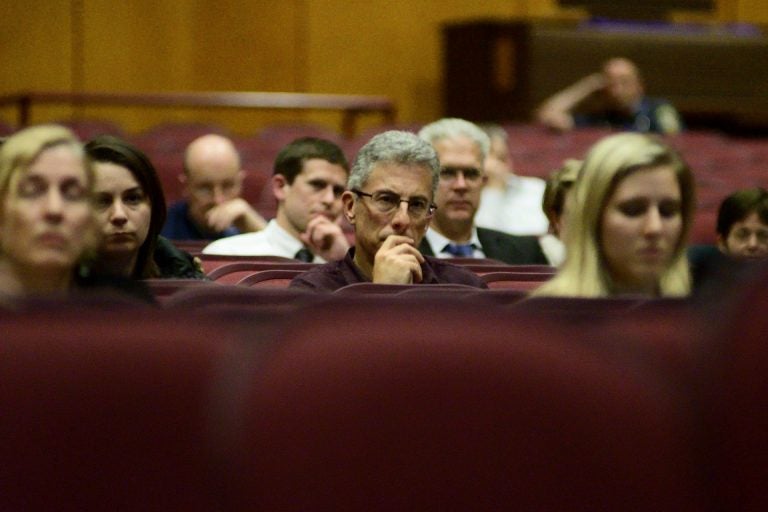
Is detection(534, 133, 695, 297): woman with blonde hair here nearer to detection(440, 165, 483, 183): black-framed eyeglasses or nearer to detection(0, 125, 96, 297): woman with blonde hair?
detection(0, 125, 96, 297): woman with blonde hair

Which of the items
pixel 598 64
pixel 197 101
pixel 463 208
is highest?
pixel 598 64

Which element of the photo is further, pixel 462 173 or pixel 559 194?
pixel 462 173

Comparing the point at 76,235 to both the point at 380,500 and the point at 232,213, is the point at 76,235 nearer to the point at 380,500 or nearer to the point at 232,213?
the point at 380,500

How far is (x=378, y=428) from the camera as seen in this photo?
0.88 meters

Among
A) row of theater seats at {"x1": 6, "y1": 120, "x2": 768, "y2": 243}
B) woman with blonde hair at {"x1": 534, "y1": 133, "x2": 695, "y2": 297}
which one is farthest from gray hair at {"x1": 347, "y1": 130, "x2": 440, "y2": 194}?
row of theater seats at {"x1": 6, "y1": 120, "x2": 768, "y2": 243}

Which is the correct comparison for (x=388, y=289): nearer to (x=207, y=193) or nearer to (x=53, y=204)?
(x=53, y=204)

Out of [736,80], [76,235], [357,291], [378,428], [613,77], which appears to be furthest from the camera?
[736,80]

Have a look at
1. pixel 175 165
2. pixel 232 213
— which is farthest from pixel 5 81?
pixel 232 213

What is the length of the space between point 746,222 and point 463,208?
2.16 ft

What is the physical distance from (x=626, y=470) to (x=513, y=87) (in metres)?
6.51

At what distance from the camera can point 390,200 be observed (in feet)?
7.06

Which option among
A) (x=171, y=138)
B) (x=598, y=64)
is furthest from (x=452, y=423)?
(x=598, y=64)

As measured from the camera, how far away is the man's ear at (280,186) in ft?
9.76

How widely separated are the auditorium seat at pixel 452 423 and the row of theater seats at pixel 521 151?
117 inches
